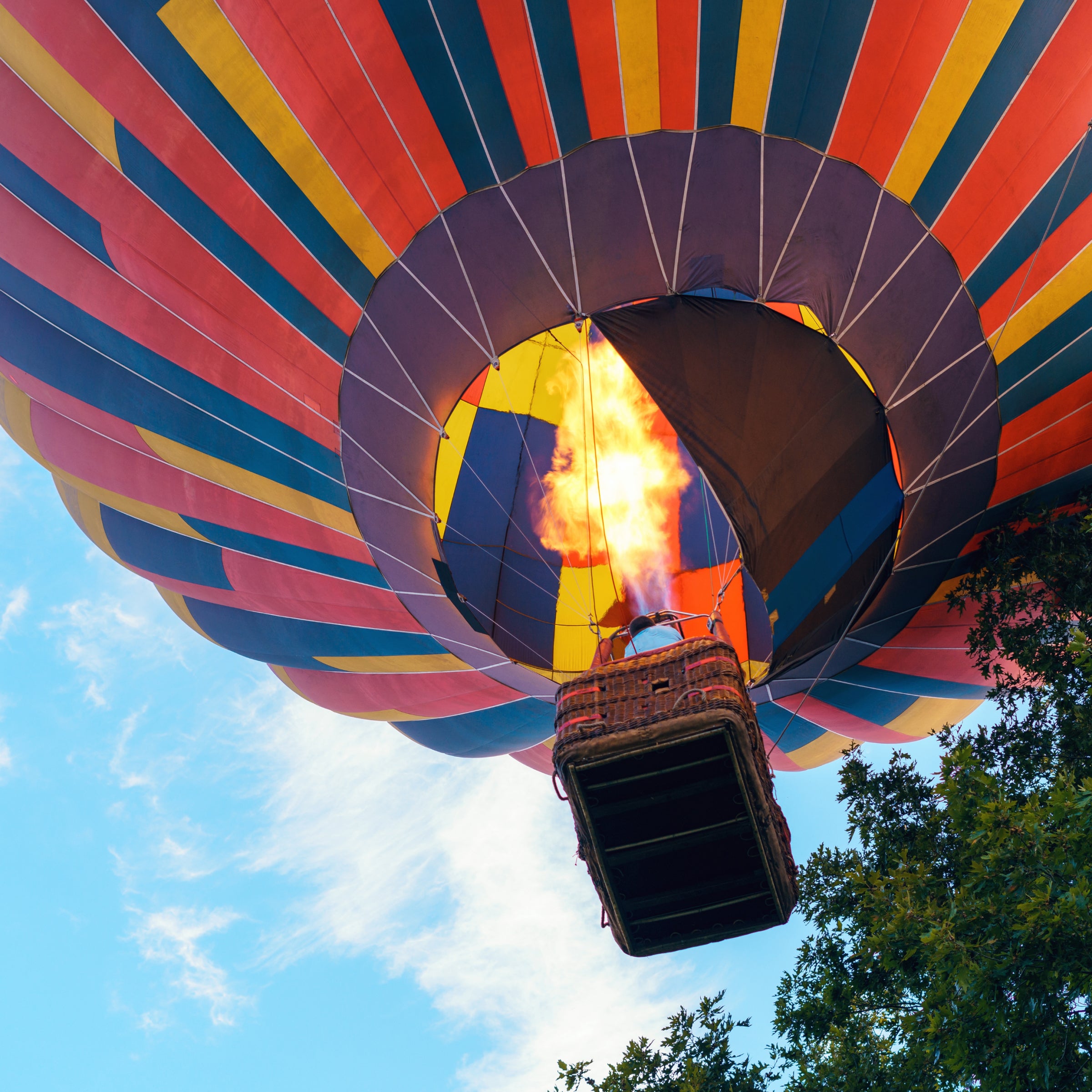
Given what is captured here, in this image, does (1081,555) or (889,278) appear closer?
(889,278)

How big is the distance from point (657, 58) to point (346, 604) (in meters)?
4.05

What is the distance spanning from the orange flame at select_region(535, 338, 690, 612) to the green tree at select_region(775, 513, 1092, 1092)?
6.88 feet

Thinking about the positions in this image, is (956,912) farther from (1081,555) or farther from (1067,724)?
(1081,555)

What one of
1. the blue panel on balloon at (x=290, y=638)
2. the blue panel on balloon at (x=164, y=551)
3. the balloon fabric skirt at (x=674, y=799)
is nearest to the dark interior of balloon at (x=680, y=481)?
the blue panel on balloon at (x=290, y=638)

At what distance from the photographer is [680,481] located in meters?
7.83

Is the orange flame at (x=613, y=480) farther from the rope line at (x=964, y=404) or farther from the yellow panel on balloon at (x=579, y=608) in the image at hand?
the rope line at (x=964, y=404)

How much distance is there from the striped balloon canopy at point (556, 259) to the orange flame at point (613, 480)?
930mm

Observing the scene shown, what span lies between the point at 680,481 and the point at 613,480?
0.57 metres

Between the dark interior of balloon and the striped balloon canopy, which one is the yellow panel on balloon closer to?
the dark interior of balloon

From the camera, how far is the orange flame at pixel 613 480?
296 inches

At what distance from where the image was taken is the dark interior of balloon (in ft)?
18.5

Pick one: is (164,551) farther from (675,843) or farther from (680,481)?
(675,843)

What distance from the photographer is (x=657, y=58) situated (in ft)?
16.3

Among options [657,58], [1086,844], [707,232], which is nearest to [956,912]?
[1086,844]
